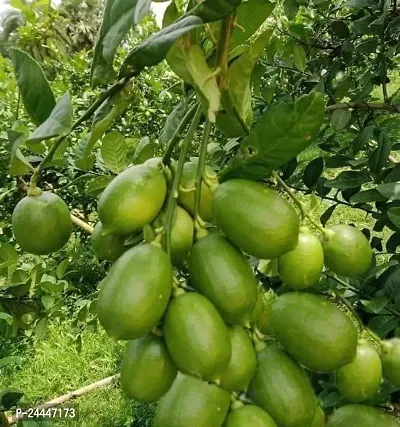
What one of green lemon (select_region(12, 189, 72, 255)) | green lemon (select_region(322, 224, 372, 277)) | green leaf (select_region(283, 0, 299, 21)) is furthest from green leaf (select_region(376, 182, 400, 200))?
green leaf (select_region(283, 0, 299, 21))

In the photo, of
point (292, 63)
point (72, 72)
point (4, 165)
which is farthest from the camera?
point (72, 72)

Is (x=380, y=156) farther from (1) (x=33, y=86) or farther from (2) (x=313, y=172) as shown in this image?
(1) (x=33, y=86)

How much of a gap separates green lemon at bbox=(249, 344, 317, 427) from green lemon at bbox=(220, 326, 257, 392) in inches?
0.8

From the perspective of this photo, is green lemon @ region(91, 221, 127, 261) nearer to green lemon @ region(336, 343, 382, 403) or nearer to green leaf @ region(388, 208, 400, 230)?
green lemon @ region(336, 343, 382, 403)

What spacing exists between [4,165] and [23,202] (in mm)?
1734

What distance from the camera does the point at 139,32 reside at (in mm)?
4449

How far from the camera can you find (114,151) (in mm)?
1002

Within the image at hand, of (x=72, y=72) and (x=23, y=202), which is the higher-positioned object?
(x=23, y=202)

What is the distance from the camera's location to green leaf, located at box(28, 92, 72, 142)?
604mm

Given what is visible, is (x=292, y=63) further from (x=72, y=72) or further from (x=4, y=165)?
(x=72, y=72)

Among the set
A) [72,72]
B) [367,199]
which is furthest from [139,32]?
[367,199]

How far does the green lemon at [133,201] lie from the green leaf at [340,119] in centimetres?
83

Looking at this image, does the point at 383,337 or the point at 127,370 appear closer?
the point at 127,370

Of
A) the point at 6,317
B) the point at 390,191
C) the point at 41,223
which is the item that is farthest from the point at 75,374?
the point at 41,223
